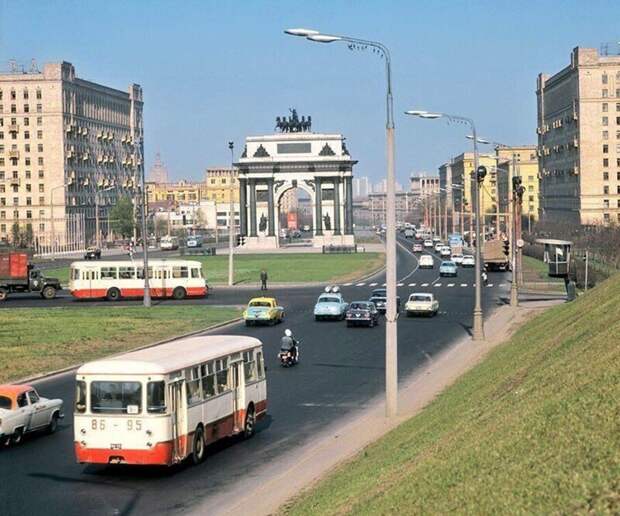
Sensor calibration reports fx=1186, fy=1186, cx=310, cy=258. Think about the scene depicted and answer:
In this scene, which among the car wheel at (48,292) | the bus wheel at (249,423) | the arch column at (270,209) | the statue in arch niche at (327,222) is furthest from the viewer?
the statue in arch niche at (327,222)

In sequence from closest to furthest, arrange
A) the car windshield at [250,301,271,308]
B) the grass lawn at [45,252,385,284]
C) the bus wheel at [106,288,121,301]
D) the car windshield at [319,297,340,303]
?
the car windshield at [250,301,271,308], the car windshield at [319,297,340,303], the bus wheel at [106,288,121,301], the grass lawn at [45,252,385,284]

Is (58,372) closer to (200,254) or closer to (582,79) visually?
(200,254)

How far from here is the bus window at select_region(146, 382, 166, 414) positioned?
1952 centimetres

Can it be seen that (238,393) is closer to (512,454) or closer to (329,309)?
(512,454)

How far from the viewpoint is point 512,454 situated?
1289 centimetres

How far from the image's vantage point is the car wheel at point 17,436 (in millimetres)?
23328

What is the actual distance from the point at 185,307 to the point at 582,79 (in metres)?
85.0

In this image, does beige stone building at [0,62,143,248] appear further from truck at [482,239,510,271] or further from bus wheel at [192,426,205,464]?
bus wheel at [192,426,205,464]

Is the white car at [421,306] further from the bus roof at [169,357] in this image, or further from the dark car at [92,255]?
the dark car at [92,255]

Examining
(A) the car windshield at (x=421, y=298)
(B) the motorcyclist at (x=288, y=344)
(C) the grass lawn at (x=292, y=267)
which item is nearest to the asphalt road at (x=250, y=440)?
(B) the motorcyclist at (x=288, y=344)

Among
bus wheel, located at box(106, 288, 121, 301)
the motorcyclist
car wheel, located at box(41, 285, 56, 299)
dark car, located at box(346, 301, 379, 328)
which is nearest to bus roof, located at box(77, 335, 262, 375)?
the motorcyclist

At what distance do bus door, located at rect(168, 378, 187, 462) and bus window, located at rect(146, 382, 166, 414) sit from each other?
20 cm

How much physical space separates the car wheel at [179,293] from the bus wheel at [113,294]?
3199 millimetres

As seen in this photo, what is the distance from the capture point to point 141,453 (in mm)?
19469
